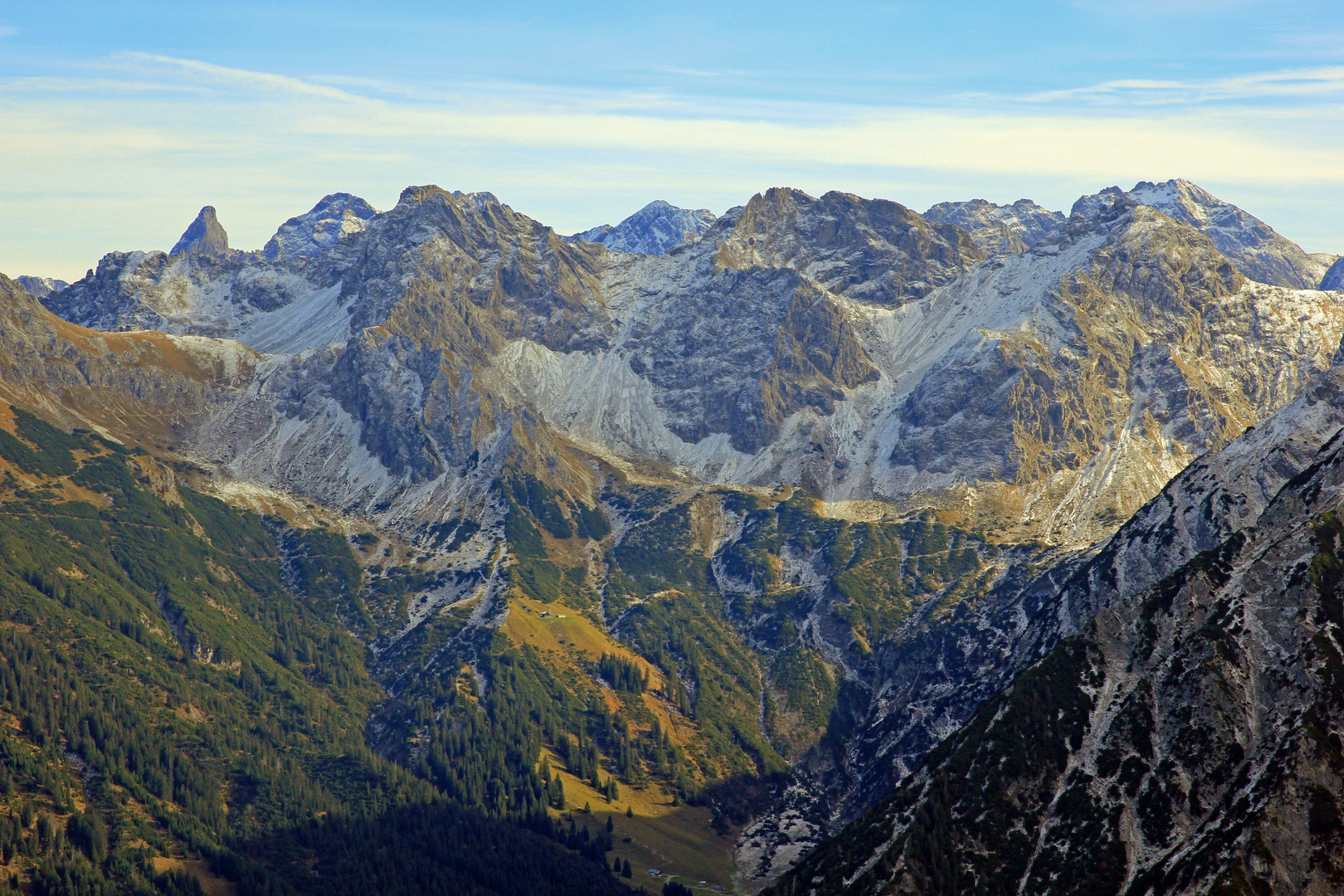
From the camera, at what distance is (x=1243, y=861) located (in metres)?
197

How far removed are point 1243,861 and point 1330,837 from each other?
592 inches

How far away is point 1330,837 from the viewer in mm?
198625
